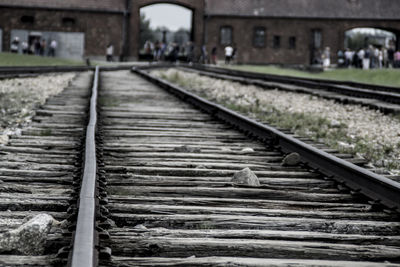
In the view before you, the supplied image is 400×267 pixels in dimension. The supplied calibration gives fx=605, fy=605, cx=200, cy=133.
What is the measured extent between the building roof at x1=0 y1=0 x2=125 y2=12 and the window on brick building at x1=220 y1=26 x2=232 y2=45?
7.41m

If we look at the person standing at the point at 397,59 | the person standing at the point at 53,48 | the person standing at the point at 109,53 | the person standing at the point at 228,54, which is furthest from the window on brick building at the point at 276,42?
the person standing at the point at 53,48

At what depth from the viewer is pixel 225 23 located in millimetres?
44094

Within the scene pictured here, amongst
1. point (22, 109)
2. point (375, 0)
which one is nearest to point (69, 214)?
point (22, 109)

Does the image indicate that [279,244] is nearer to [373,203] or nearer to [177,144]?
[373,203]

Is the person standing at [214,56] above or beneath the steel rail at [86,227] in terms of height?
above

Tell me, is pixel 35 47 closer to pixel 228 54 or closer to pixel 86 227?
pixel 228 54

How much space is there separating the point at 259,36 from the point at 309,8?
4.24m

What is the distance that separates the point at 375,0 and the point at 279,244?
151 ft

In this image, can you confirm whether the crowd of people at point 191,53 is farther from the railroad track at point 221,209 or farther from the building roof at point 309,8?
the railroad track at point 221,209

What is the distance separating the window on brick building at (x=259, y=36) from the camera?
45.1 metres

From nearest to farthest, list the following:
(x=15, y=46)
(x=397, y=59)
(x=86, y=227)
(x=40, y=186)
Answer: (x=86, y=227), (x=40, y=186), (x=397, y=59), (x=15, y=46)

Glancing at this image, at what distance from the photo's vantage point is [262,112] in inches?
370

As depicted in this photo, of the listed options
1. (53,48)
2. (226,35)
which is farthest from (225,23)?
(53,48)

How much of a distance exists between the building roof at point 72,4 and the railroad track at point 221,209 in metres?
38.7
